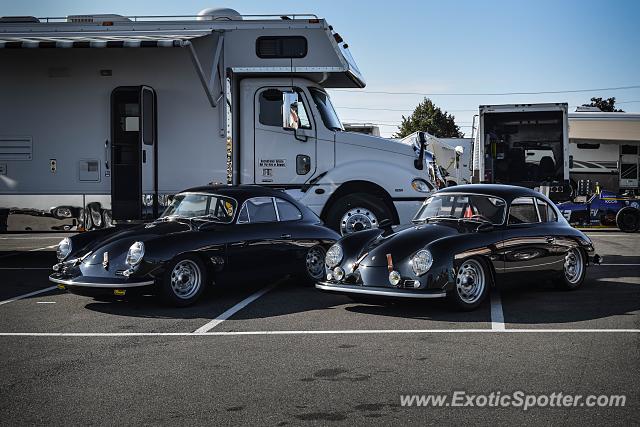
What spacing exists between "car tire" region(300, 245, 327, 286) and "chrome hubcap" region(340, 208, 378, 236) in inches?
84.1

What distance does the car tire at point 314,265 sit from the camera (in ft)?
33.9

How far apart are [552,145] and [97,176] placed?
13.8 meters

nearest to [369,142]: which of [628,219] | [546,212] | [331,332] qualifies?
[546,212]

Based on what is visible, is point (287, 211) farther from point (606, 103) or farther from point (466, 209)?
point (606, 103)

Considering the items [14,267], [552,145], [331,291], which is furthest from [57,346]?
[552,145]

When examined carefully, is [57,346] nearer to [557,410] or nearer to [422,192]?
[557,410]

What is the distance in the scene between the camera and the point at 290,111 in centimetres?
1255

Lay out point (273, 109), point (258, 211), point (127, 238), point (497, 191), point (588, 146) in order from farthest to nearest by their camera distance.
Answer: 1. point (588, 146)
2. point (273, 109)
3. point (258, 211)
4. point (497, 191)
5. point (127, 238)

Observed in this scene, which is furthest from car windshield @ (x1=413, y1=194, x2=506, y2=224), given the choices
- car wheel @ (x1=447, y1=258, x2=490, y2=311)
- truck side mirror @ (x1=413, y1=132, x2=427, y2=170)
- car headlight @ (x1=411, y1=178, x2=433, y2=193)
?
truck side mirror @ (x1=413, y1=132, x2=427, y2=170)

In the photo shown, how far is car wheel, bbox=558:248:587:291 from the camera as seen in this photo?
970 centimetres

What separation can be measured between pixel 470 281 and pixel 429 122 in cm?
6706

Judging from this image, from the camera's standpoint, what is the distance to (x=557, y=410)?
4.84 meters

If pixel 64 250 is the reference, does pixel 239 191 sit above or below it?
above

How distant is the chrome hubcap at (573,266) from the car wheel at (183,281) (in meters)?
4.34
